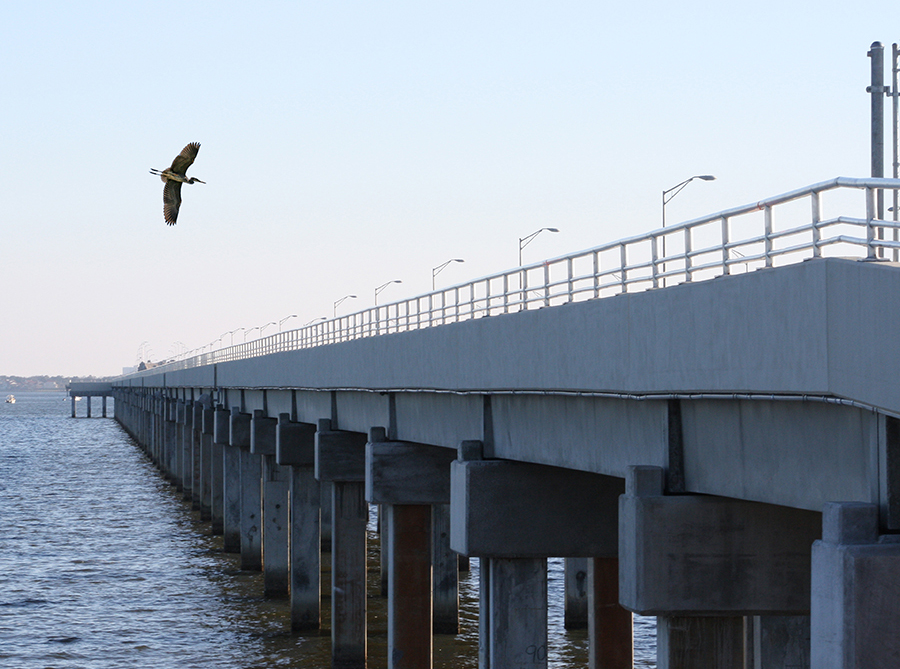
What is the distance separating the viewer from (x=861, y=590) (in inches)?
381

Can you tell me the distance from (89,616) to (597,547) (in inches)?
973

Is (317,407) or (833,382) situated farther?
(317,407)

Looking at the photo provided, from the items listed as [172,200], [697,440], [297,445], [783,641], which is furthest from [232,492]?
[697,440]

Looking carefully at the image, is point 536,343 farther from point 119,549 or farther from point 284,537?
point 119,549

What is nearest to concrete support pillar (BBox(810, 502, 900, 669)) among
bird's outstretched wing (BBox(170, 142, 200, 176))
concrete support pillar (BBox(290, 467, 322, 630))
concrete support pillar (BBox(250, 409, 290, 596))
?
bird's outstretched wing (BBox(170, 142, 200, 176))

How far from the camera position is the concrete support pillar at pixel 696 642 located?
13188mm

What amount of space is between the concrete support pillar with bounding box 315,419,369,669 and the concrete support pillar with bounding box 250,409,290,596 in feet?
29.8

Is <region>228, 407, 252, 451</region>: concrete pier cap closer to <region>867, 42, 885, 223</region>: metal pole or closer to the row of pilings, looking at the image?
the row of pilings

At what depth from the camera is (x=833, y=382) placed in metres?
10.4

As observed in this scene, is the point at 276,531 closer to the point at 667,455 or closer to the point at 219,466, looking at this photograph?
the point at 219,466

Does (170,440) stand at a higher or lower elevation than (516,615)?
lower

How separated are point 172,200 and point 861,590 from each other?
16.5m

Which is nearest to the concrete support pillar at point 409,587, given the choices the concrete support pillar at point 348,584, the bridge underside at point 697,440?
the bridge underside at point 697,440

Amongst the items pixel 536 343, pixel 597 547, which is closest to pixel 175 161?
pixel 536 343
